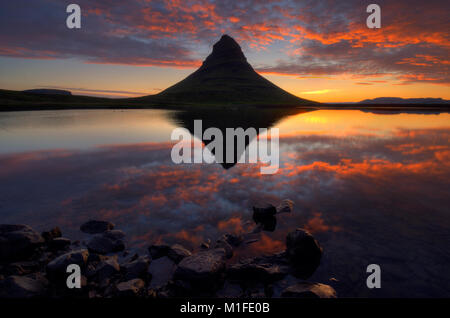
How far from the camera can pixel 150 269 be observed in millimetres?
6594

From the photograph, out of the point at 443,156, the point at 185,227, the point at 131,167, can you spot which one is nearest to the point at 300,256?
the point at 185,227

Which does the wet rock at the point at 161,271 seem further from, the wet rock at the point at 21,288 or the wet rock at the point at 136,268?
the wet rock at the point at 21,288

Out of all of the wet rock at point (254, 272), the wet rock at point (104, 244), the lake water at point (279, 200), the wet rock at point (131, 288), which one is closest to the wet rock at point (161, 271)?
the wet rock at point (131, 288)

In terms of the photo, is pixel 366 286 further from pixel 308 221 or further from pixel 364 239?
pixel 308 221

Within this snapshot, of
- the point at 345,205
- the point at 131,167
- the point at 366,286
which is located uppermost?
the point at 131,167

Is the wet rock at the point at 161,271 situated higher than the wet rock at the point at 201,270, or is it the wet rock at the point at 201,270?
the wet rock at the point at 201,270

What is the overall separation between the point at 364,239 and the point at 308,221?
202 cm

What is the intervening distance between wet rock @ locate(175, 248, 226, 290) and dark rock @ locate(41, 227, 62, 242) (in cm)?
480

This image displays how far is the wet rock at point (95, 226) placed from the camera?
839cm

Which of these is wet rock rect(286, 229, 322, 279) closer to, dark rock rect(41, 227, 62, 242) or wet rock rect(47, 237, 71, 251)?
wet rock rect(47, 237, 71, 251)

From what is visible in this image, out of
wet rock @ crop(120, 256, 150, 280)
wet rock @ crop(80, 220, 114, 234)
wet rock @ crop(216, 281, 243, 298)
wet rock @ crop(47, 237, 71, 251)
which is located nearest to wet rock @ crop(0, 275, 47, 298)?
wet rock @ crop(47, 237, 71, 251)

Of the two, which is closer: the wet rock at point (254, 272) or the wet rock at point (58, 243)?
the wet rock at point (254, 272)

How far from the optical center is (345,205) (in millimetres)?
10906

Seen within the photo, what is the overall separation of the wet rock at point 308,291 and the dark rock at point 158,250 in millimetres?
3710
